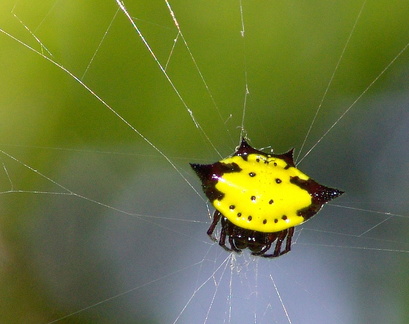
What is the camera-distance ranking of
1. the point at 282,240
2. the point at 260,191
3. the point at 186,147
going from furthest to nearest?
the point at 186,147
the point at 282,240
the point at 260,191

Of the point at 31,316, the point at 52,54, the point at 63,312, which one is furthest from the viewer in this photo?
the point at 63,312

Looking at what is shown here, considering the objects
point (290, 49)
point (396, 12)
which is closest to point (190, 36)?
point (290, 49)

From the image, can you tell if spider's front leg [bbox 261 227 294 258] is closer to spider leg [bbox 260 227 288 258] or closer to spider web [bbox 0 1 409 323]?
spider leg [bbox 260 227 288 258]

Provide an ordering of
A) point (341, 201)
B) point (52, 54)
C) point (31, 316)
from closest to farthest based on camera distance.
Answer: point (52, 54) < point (31, 316) < point (341, 201)

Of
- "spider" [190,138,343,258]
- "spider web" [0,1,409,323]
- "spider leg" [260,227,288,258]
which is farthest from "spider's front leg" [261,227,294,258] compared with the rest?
"spider web" [0,1,409,323]

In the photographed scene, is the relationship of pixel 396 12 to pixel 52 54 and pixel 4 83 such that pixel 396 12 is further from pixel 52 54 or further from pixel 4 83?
pixel 4 83

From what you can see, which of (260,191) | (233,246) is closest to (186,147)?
(233,246)

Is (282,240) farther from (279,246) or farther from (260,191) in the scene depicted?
(260,191)

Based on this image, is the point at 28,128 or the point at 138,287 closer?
Answer: the point at 28,128

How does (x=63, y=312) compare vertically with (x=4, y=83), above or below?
below
